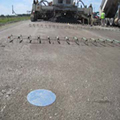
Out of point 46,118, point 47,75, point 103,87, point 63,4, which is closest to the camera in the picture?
point 46,118

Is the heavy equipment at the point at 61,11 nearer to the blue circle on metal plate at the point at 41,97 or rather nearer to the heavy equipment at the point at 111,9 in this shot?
the heavy equipment at the point at 111,9

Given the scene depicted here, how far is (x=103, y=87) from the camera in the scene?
4121 mm

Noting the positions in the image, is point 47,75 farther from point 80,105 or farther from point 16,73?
point 80,105

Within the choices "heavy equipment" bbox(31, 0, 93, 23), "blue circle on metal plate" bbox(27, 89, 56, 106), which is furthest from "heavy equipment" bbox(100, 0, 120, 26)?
"blue circle on metal plate" bbox(27, 89, 56, 106)

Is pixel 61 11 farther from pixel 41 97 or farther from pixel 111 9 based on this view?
pixel 41 97

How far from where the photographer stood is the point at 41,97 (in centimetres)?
350

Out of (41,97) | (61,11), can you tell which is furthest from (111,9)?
(41,97)

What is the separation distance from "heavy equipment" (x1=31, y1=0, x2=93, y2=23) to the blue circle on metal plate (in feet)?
94.9

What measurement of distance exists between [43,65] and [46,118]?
9.58ft

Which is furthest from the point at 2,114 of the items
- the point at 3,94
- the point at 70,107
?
the point at 70,107

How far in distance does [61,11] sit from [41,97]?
31194 millimetres

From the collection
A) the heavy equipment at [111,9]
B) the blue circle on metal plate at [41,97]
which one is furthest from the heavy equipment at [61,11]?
the blue circle on metal plate at [41,97]

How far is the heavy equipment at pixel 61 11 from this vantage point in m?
31.1

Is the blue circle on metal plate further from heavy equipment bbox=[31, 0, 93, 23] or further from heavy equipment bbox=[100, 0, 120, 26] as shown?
heavy equipment bbox=[31, 0, 93, 23]
